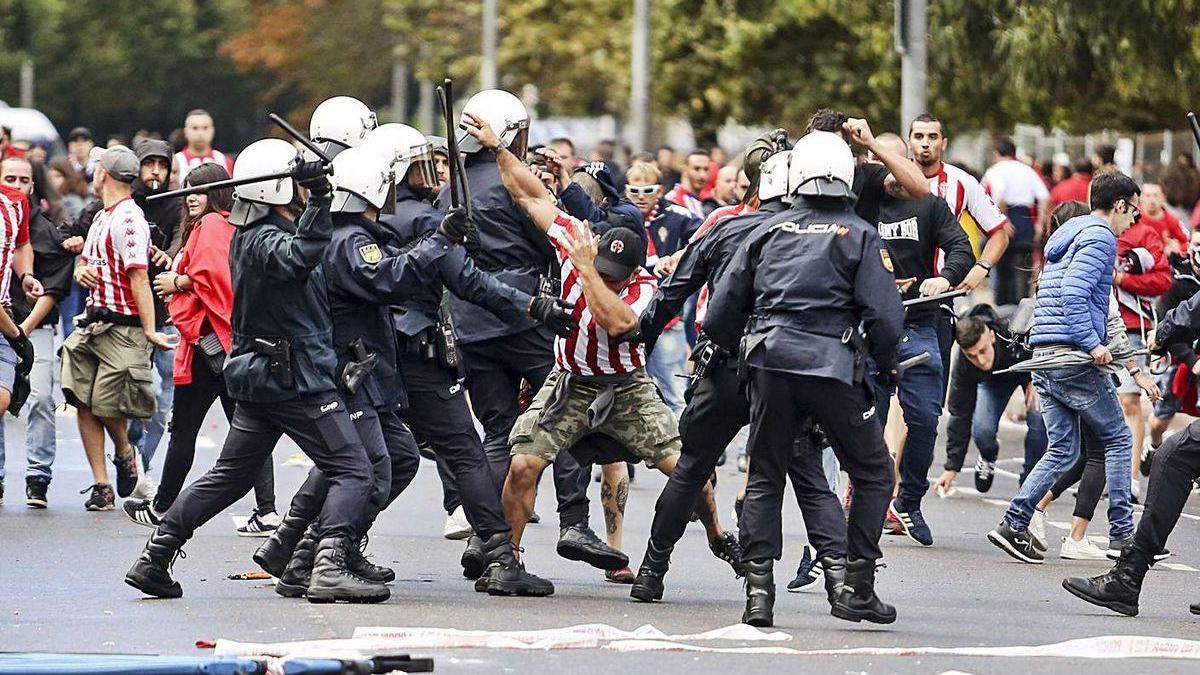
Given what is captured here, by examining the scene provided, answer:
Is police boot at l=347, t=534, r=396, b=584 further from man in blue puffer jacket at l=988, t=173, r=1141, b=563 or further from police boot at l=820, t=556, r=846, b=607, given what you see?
man in blue puffer jacket at l=988, t=173, r=1141, b=563

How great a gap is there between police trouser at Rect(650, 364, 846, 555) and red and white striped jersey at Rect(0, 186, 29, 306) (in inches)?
176

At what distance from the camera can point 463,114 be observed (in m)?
9.25

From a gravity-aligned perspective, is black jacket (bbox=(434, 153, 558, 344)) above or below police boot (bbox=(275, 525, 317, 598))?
above

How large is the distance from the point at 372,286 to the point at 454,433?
2.60 ft

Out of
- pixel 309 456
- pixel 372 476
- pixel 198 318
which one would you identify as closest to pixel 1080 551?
pixel 372 476

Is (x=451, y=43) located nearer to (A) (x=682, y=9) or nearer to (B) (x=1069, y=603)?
(A) (x=682, y=9)

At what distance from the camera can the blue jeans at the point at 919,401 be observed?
11117 mm

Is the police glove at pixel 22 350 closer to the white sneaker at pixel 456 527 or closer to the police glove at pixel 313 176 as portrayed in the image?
the white sneaker at pixel 456 527

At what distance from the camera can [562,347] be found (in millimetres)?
9250

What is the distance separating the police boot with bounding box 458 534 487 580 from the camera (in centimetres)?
941

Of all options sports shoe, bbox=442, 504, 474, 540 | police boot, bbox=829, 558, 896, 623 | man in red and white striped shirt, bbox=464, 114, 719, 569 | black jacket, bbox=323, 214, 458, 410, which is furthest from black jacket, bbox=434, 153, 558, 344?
police boot, bbox=829, 558, 896, 623

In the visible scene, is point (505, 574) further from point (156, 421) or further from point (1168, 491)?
point (156, 421)

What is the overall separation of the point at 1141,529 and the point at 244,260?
360 centimetres

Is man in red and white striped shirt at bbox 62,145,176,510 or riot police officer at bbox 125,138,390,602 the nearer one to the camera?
riot police officer at bbox 125,138,390,602
